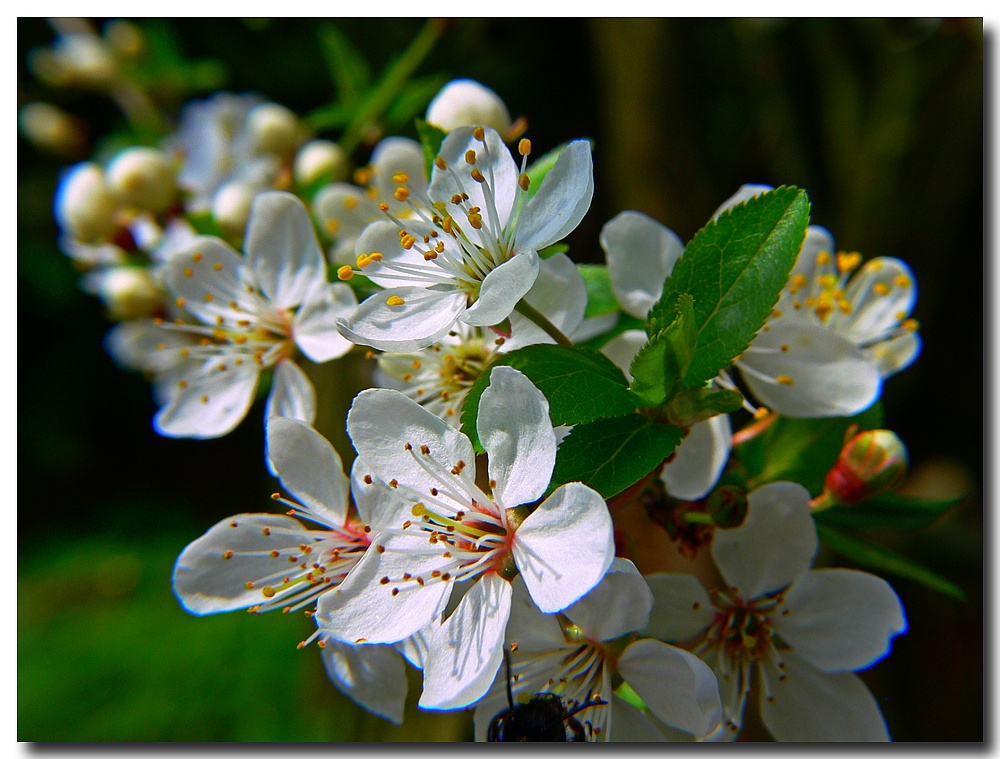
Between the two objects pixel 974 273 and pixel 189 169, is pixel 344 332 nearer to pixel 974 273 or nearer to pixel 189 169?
pixel 189 169

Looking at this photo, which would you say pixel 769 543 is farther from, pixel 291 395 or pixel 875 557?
pixel 291 395

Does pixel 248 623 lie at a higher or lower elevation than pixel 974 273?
lower

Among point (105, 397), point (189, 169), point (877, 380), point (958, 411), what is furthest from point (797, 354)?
point (105, 397)

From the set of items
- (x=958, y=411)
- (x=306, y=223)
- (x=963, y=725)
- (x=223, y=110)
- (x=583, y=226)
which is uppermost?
(x=223, y=110)

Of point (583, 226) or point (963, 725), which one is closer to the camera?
point (963, 725)

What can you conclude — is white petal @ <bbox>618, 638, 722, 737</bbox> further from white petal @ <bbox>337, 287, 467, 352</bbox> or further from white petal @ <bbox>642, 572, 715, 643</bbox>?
white petal @ <bbox>337, 287, 467, 352</bbox>

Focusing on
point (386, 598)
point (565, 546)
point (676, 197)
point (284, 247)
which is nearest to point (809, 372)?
point (565, 546)
